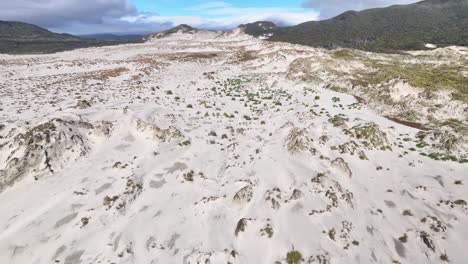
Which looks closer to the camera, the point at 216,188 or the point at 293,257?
the point at 293,257

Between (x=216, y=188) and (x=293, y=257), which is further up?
(x=216, y=188)

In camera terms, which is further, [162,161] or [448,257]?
[162,161]

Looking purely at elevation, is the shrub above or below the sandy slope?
below

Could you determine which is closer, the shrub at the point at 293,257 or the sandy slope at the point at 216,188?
the shrub at the point at 293,257

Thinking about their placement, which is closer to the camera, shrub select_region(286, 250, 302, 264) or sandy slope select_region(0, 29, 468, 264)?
shrub select_region(286, 250, 302, 264)

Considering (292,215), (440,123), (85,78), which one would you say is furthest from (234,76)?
(292,215)

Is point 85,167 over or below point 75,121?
below

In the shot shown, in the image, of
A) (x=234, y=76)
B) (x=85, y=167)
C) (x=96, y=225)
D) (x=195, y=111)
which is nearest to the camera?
(x=96, y=225)

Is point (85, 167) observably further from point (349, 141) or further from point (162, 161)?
point (349, 141)
